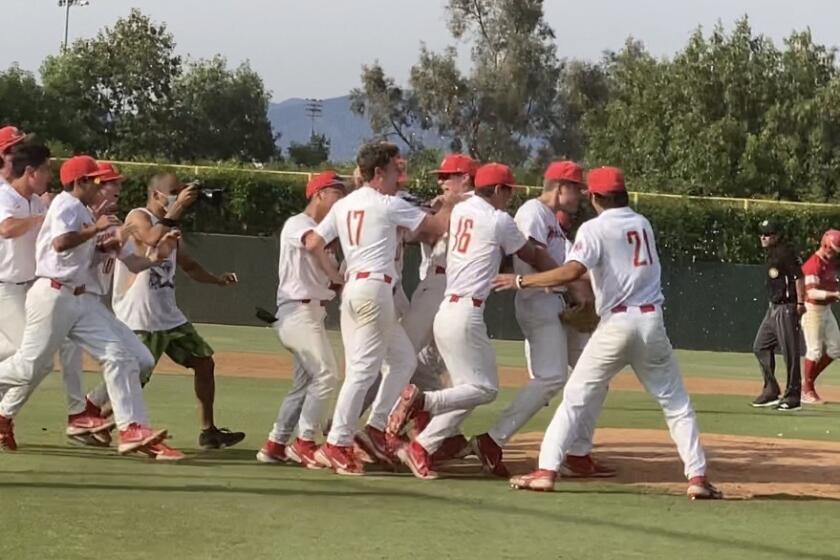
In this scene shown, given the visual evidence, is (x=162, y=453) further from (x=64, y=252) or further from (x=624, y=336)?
(x=624, y=336)

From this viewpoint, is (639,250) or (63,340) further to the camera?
(63,340)

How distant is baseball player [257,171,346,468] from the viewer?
8.92 metres

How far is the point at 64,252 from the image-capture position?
27.6 ft

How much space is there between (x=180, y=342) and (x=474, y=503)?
3.11 m

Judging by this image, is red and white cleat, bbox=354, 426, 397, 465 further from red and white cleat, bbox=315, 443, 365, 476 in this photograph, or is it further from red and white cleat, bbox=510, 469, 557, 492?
red and white cleat, bbox=510, 469, 557, 492

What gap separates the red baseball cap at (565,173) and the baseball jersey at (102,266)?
2.81 meters

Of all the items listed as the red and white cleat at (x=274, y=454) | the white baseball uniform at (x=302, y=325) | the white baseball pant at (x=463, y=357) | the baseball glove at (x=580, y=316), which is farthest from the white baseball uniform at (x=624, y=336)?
the red and white cleat at (x=274, y=454)

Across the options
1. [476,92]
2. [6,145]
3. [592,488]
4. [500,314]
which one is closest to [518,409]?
[592,488]

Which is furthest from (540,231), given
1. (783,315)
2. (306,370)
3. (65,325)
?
(783,315)

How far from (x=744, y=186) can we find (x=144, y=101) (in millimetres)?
29844

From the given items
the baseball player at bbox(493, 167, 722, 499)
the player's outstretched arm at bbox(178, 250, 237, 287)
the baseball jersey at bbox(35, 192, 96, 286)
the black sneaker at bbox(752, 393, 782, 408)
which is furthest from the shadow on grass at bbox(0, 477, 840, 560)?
the black sneaker at bbox(752, 393, 782, 408)

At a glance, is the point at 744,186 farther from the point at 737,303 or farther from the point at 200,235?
the point at 200,235

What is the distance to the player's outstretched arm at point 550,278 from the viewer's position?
7754 mm

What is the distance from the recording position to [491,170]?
339 inches
